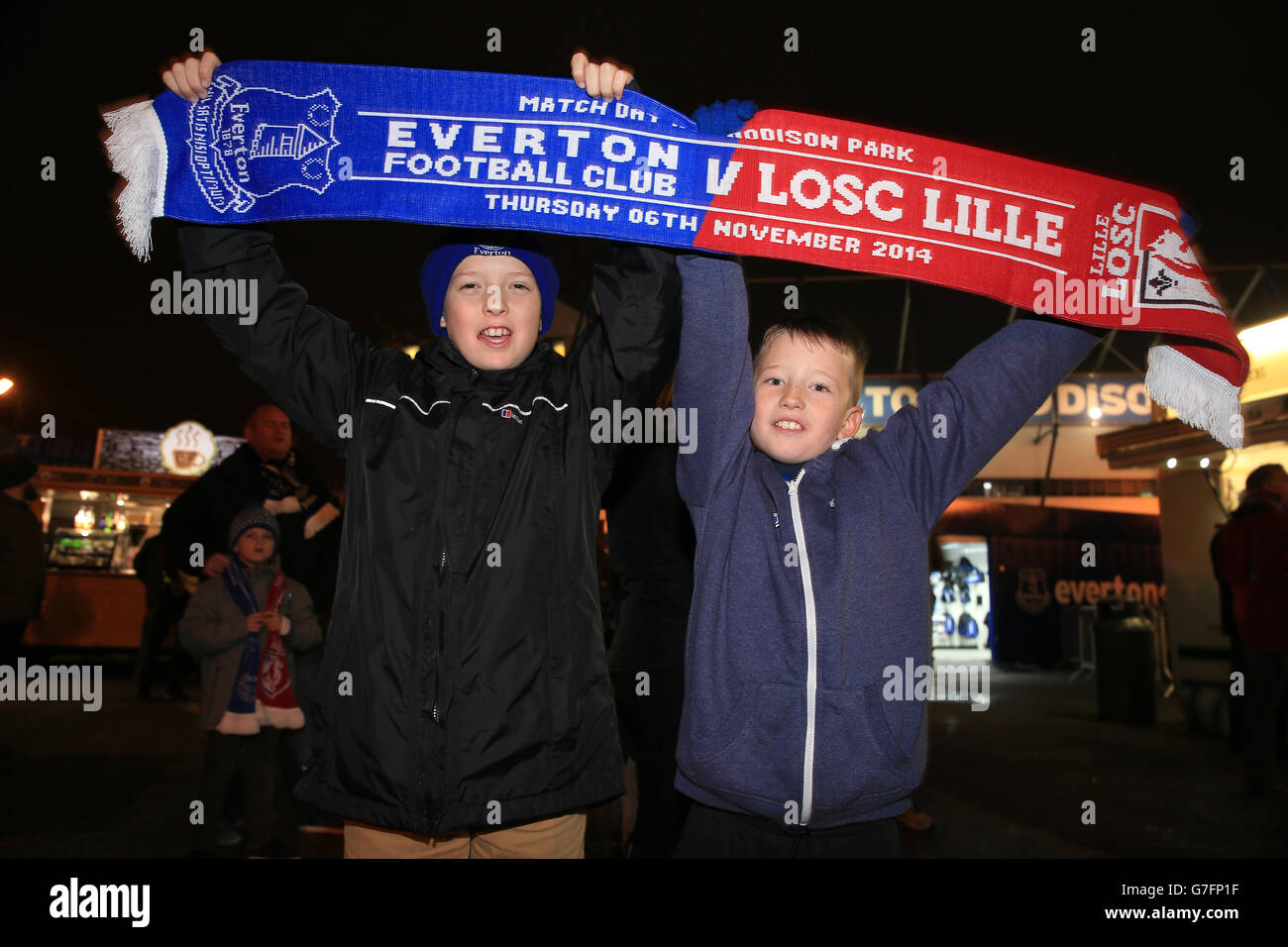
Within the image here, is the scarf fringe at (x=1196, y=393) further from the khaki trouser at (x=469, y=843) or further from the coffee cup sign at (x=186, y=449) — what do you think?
the coffee cup sign at (x=186, y=449)

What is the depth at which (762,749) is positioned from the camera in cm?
192

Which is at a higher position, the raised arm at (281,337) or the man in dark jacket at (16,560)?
the raised arm at (281,337)

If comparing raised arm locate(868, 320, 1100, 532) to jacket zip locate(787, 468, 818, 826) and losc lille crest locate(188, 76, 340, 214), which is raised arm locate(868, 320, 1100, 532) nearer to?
jacket zip locate(787, 468, 818, 826)

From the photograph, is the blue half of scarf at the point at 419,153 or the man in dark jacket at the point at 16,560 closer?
the blue half of scarf at the point at 419,153

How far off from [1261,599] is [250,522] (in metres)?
6.07

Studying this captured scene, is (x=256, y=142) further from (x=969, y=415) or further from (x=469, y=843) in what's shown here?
(x=969, y=415)

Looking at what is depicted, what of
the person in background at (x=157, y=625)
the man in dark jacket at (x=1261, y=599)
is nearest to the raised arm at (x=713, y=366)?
the man in dark jacket at (x=1261, y=599)

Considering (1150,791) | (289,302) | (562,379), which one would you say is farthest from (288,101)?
(1150,791)

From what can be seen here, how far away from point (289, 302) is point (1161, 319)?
215 cm

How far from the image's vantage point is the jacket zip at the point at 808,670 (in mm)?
1876

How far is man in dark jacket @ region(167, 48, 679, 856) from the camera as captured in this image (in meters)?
1.79

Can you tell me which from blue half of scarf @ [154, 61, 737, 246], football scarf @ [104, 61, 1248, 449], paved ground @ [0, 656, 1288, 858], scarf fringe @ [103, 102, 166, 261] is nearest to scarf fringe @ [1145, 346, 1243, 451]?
football scarf @ [104, 61, 1248, 449]

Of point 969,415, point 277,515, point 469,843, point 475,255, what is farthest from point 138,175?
point 277,515

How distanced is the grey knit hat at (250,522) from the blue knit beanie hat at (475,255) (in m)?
2.33
